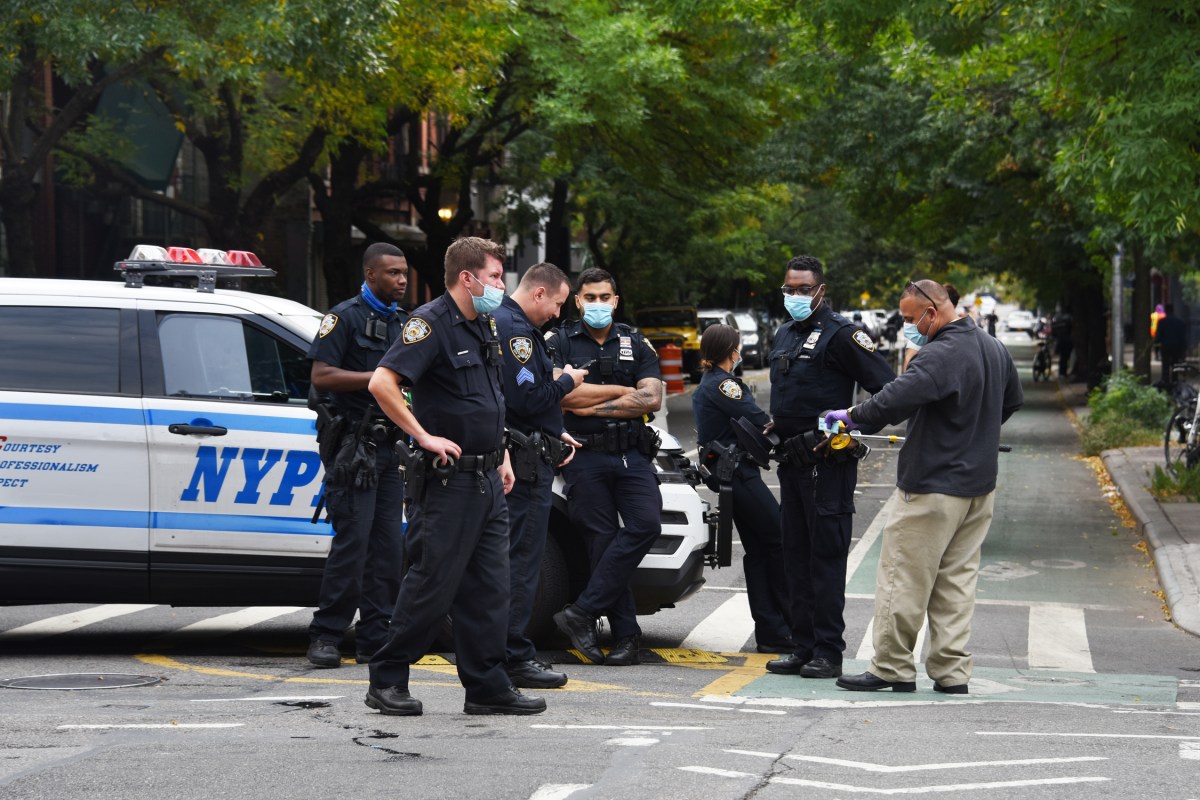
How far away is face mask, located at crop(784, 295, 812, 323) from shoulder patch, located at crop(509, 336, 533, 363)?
1.36m

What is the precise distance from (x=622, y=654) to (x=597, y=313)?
1744 millimetres

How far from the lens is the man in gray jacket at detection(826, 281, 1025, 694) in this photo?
23.9ft

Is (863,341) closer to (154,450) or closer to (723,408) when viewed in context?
(723,408)

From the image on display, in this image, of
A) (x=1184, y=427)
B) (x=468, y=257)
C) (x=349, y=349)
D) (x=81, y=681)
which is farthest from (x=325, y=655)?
(x=1184, y=427)

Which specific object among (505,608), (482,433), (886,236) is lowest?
(505,608)

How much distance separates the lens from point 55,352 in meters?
8.09

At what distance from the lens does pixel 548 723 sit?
6.39m

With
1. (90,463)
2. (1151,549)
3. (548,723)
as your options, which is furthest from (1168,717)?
(1151,549)

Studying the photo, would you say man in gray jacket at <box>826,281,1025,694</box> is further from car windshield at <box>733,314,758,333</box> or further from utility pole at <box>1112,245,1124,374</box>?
car windshield at <box>733,314,758,333</box>

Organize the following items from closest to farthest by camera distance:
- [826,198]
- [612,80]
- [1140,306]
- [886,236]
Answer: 1. [612,80]
2. [1140,306]
3. [886,236]
4. [826,198]

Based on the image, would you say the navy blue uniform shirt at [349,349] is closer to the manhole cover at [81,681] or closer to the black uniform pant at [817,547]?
the manhole cover at [81,681]

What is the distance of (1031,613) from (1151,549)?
9.83 feet

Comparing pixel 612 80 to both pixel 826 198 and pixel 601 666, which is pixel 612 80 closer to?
pixel 601 666

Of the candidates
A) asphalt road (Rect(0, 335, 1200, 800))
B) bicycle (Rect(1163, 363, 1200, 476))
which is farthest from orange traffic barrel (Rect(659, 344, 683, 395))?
asphalt road (Rect(0, 335, 1200, 800))
